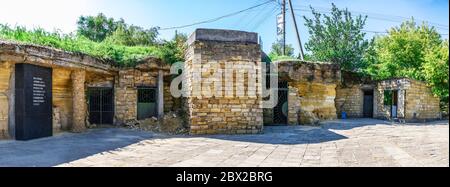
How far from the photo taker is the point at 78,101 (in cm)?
1040

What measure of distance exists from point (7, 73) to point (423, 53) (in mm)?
20613

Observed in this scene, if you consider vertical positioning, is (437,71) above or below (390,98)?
above

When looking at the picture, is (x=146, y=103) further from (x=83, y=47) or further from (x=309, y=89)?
(x=309, y=89)

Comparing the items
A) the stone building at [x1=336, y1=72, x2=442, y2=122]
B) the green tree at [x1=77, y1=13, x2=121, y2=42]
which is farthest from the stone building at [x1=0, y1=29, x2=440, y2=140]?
the green tree at [x1=77, y1=13, x2=121, y2=42]

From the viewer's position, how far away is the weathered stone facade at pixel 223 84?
9.57 meters

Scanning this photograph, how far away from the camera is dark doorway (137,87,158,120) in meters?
12.3

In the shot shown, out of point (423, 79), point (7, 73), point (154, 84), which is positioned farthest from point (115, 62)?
point (423, 79)

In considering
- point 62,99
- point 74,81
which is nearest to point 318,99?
point 74,81

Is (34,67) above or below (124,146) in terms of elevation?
above

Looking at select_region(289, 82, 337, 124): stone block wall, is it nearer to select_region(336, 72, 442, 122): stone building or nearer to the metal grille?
select_region(336, 72, 442, 122): stone building

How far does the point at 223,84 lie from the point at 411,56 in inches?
608

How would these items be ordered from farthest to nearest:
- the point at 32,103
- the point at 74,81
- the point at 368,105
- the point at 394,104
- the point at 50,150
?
1. the point at 368,105
2. the point at 394,104
3. the point at 74,81
4. the point at 32,103
5. the point at 50,150

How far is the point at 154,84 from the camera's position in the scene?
12.3 metres
